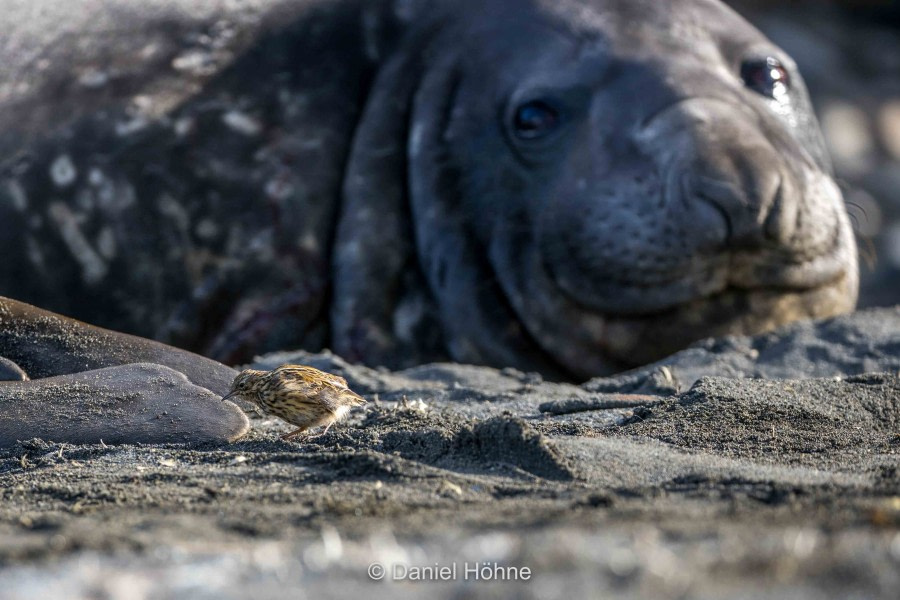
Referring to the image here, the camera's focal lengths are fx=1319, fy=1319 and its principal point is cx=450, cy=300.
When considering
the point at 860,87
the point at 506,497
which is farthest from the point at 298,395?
the point at 860,87

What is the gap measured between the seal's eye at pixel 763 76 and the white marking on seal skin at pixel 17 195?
2.93 m

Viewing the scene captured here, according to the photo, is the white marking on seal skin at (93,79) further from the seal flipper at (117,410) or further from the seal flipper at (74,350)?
the seal flipper at (117,410)

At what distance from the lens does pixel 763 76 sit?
5.42 metres

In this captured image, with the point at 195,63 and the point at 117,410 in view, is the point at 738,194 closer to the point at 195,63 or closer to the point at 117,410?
the point at 195,63

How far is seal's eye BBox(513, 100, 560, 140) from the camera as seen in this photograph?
525 cm

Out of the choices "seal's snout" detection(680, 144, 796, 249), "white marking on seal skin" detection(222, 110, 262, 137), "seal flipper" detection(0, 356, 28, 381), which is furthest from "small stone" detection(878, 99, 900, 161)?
"seal flipper" detection(0, 356, 28, 381)

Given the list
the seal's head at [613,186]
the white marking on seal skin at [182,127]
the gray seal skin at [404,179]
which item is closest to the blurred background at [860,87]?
the seal's head at [613,186]

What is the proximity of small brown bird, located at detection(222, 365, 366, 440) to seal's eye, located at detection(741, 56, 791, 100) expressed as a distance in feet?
8.95

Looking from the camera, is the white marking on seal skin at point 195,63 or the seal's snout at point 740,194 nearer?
the seal's snout at point 740,194

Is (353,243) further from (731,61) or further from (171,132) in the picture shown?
(731,61)

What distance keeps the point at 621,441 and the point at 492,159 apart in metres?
2.59

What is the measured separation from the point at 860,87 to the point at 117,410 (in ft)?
34.9

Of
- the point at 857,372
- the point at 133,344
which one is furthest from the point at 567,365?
the point at 133,344

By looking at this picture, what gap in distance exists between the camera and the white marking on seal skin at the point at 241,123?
5.40 m
